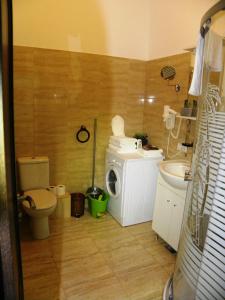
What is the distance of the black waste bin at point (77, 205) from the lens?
2877 mm

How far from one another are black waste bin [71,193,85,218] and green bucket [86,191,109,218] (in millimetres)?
110

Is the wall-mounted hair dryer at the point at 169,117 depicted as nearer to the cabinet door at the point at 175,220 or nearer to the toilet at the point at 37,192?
the cabinet door at the point at 175,220

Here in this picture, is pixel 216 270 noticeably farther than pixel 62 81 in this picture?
No

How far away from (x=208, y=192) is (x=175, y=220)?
44.8 inches

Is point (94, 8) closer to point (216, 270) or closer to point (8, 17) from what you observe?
point (8, 17)

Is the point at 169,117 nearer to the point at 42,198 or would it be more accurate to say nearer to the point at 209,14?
the point at 209,14

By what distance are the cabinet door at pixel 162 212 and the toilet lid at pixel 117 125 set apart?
0.97 m

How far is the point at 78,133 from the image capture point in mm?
2885

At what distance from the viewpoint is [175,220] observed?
7.06 feet

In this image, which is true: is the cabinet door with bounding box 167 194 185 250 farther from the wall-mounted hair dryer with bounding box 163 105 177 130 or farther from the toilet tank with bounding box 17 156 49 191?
the toilet tank with bounding box 17 156 49 191

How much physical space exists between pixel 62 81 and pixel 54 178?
122 cm

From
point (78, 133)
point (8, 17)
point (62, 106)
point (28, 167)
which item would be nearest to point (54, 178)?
point (28, 167)

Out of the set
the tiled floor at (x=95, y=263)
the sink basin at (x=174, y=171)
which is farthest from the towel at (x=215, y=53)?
the tiled floor at (x=95, y=263)

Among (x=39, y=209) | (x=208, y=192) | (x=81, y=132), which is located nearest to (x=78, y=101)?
(x=81, y=132)
